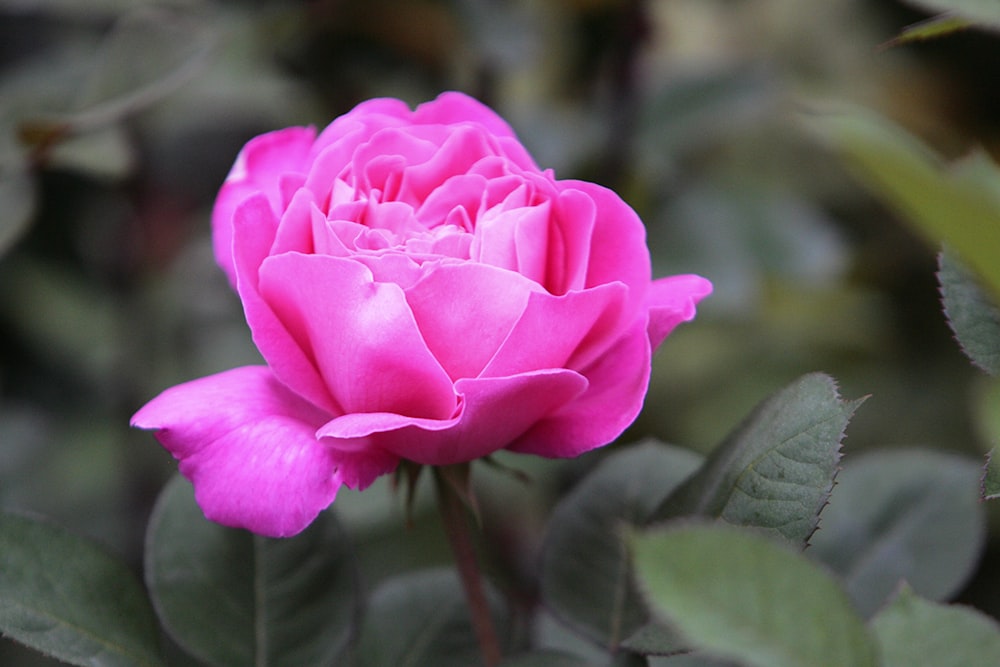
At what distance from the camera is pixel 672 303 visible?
1.41 ft

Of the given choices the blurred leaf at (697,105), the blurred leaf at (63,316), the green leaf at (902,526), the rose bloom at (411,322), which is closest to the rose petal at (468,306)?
the rose bloom at (411,322)

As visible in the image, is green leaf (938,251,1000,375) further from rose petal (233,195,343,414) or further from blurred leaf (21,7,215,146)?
blurred leaf (21,7,215,146)

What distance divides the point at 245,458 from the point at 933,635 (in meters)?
0.25

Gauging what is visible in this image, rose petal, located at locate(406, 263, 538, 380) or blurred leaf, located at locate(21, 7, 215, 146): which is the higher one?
blurred leaf, located at locate(21, 7, 215, 146)

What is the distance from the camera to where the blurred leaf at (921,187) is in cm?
23

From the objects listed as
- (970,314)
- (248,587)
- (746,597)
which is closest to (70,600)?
(248,587)

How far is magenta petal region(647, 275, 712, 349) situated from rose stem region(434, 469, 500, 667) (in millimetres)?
117

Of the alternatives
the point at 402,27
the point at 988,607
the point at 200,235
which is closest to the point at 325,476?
the point at 402,27

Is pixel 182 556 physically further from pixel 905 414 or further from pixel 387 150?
pixel 905 414

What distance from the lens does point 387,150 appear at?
46 centimetres

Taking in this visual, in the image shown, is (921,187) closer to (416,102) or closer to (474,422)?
(474,422)

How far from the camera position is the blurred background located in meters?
0.91

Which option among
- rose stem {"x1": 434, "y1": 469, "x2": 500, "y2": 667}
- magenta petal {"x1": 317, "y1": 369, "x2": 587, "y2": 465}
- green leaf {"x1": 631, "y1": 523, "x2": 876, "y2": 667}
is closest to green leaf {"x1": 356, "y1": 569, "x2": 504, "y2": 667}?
rose stem {"x1": 434, "y1": 469, "x2": 500, "y2": 667}

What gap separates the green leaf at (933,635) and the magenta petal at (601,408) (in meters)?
0.13
